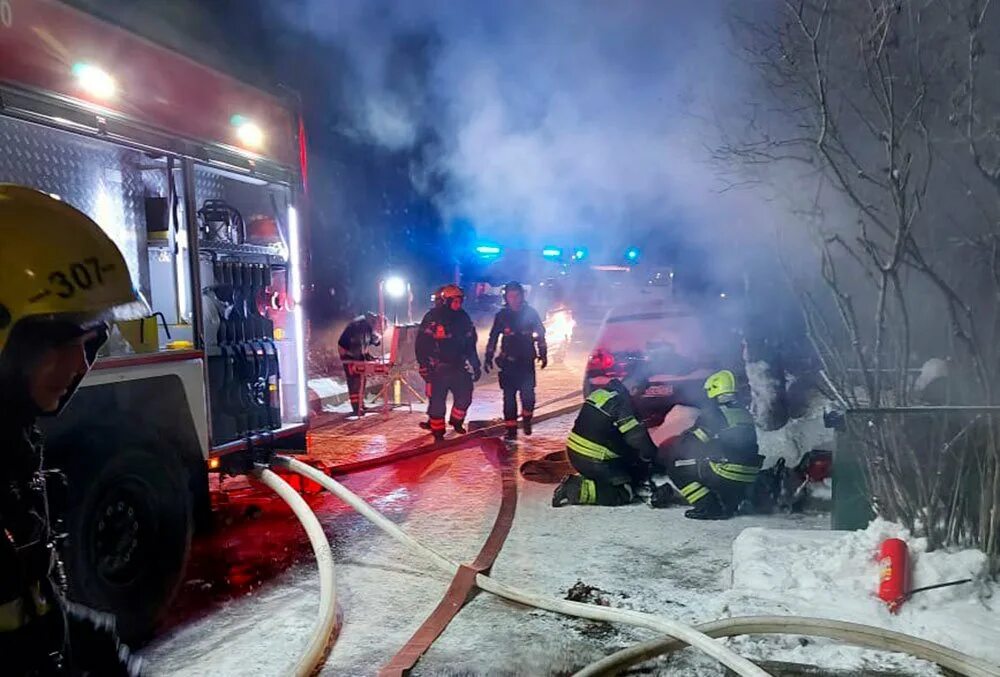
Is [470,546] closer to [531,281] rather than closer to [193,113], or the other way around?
[193,113]

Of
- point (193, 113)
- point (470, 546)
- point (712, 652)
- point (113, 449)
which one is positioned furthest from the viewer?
point (470, 546)

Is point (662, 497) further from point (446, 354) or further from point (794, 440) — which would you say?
point (446, 354)

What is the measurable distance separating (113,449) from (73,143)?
5.64 feet

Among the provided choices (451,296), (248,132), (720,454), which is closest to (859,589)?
(720,454)

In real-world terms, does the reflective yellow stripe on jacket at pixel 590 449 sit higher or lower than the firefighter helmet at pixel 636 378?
lower

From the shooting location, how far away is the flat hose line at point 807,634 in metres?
2.88

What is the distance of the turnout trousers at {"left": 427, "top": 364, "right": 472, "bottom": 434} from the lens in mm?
8062

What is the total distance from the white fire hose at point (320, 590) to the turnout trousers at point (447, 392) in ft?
11.2

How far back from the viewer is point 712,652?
110 inches

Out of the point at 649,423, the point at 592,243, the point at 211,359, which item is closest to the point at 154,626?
the point at 211,359

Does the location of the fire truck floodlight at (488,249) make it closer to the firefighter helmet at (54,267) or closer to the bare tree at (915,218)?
the bare tree at (915,218)

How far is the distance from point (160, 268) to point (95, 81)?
4.09 ft

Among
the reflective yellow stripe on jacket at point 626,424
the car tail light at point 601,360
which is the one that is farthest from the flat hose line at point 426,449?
the reflective yellow stripe on jacket at point 626,424

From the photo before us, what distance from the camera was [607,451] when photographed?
17.9 ft
